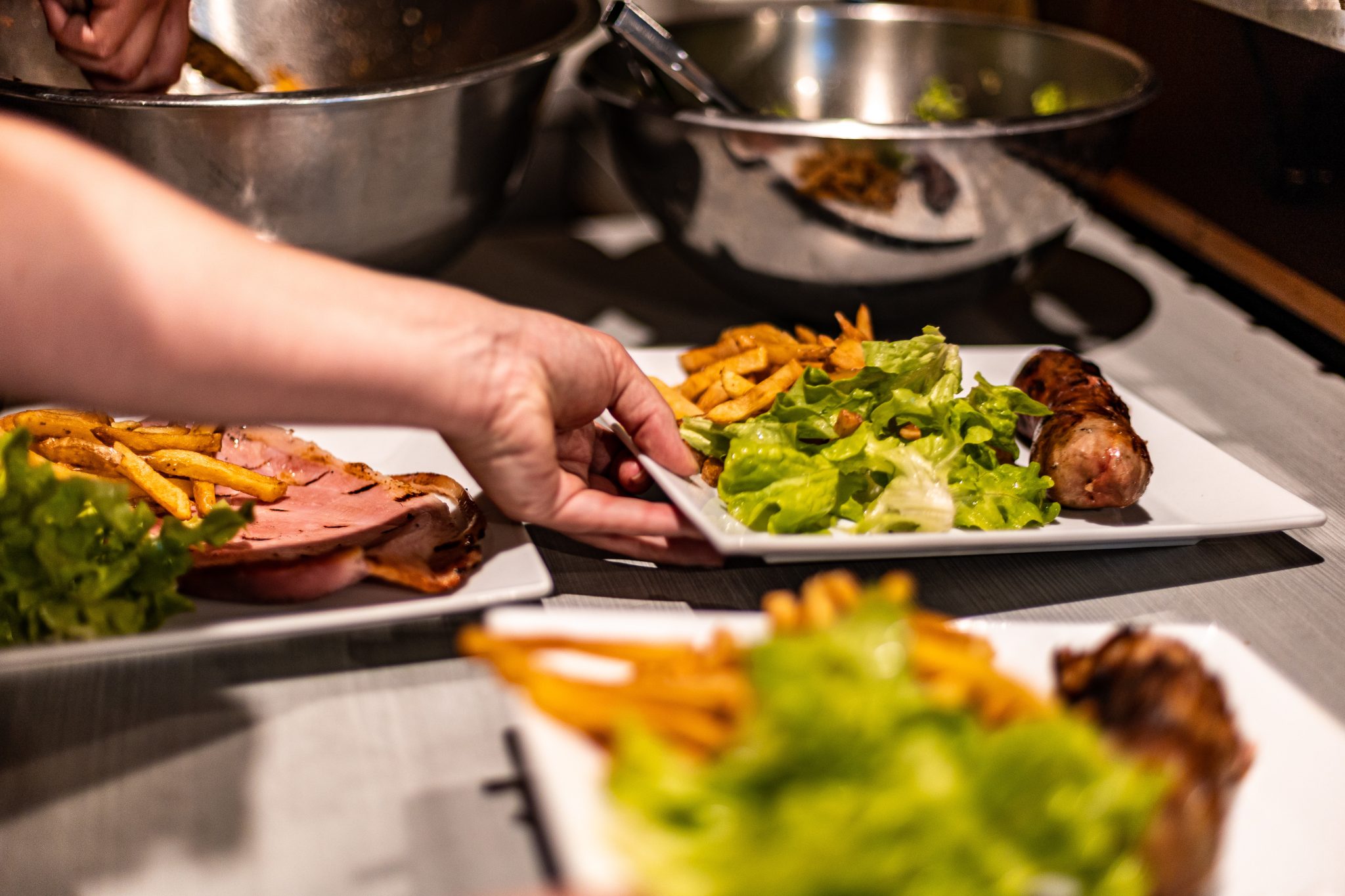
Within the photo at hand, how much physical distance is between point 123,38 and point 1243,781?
5.68 ft

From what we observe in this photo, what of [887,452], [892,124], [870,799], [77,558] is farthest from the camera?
[892,124]

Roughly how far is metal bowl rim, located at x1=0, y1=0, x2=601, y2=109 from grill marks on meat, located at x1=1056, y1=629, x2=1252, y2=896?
1171 mm

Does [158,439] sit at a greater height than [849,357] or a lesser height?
lesser

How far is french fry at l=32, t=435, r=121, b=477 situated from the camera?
1.33 meters

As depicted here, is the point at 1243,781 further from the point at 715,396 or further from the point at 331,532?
the point at 331,532

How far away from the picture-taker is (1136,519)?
1439 millimetres

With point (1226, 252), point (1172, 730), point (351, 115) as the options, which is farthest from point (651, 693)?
point (1226, 252)

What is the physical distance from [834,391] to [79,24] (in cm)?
122

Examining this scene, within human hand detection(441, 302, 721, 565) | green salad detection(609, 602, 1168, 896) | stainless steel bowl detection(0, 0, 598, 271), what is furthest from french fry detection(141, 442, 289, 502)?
green salad detection(609, 602, 1168, 896)

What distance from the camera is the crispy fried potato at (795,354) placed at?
163cm

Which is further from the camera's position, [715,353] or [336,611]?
[715,353]

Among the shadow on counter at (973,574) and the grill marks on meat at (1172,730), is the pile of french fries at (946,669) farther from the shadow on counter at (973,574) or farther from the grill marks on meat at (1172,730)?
the shadow on counter at (973,574)

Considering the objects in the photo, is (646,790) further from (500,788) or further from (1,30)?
(1,30)

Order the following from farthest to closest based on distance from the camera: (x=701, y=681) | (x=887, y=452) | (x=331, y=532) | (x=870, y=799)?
(x=887, y=452) < (x=331, y=532) < (x=701, y=681) < (x=870, y=799)
